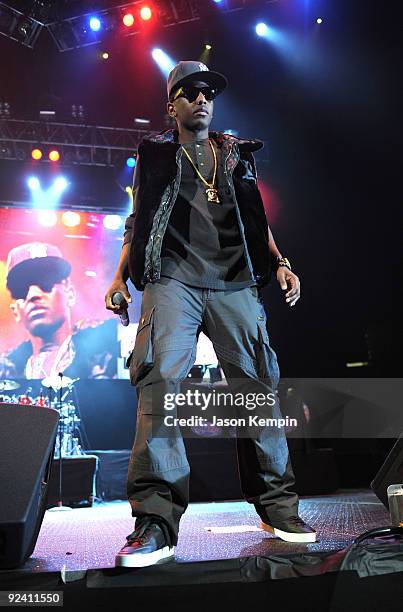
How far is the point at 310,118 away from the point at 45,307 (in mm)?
4253

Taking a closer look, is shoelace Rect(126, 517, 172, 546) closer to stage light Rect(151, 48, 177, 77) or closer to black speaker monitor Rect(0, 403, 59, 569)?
black speaker monitor Rect(0, 403, 59, 569)

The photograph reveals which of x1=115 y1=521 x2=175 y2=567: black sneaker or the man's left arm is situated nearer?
x1=115 y1=521 x2=175 y2=567: black sneaker

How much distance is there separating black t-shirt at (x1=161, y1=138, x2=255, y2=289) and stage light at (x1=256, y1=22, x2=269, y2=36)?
5902mm

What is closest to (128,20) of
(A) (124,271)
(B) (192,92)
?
(B) (192,92)

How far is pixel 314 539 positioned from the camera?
1742 mm

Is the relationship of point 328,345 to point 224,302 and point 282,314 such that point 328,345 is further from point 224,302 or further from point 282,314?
point 224,302

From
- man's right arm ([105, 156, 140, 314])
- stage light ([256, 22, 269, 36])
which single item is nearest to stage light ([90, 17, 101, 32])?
stage light ([256, 22, 269, 36])

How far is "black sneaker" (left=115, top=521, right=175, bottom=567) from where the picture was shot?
1453mm

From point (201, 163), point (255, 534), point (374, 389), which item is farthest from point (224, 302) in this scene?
point (374, 389)

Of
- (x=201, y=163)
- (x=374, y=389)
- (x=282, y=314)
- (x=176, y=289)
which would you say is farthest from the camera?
(x=282, y=314)

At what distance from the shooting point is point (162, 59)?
771 centimetres

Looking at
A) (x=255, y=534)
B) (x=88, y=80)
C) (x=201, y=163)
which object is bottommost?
(x=255, y=534)

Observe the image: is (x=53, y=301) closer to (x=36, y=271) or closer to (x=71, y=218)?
(x=36, y=271)

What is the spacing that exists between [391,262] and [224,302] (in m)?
5.86
